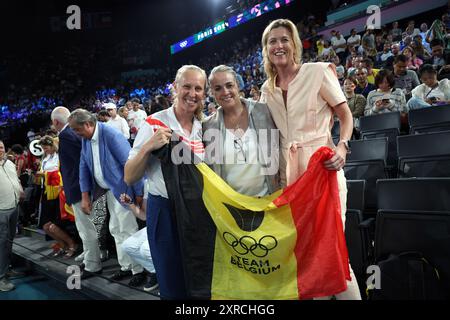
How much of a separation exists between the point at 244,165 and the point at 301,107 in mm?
389

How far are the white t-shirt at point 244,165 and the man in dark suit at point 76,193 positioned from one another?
2.35 meters

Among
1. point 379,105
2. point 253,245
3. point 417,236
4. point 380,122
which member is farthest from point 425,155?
point 253,245

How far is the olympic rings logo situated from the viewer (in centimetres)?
166

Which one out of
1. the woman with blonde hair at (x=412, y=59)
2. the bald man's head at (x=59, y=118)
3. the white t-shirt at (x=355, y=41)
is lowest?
the bald man's head at (x=59, y=118)

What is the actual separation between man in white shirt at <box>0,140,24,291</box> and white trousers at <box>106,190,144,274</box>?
1.58 metres

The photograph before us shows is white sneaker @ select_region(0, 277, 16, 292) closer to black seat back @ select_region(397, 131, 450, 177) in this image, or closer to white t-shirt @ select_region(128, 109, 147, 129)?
white t-shirt @ select_region(128, 109, 147, 129)

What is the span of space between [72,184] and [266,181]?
265 centimetres

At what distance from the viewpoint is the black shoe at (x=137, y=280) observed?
3156mm

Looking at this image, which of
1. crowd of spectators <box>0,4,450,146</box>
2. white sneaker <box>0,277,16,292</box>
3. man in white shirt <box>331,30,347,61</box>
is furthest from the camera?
crowd of spectators <box>0,4,450,146</box>

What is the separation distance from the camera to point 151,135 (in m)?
1.73

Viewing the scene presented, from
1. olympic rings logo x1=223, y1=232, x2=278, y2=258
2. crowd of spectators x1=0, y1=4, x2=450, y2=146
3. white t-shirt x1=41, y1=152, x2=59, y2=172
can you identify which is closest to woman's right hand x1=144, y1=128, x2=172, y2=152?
olympic rings logo x1=223, y1=232, x2=278, y2=258

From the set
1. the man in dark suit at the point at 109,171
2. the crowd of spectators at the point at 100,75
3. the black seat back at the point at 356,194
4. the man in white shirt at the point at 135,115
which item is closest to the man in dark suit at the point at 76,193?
the man in dark suit at the point at 109,171

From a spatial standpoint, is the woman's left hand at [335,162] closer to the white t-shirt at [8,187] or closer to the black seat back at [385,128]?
the black seat back at [385,128]

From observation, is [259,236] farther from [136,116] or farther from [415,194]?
[136,116]
